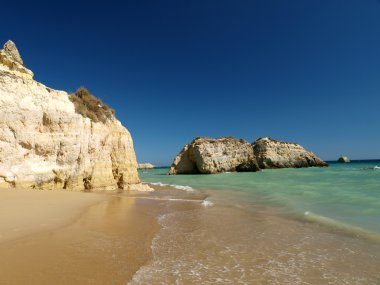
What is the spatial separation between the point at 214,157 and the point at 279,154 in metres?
18.6

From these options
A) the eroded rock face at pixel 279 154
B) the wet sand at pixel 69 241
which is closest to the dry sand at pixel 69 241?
the wet sand at pixel 69 241

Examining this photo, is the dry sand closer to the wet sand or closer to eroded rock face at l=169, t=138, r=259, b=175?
the wet sand

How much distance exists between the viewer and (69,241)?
563 centimetres

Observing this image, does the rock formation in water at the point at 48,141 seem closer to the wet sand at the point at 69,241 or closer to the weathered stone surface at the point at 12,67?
the weathered stone surface at the point at 12,67

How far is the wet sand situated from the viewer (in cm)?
407

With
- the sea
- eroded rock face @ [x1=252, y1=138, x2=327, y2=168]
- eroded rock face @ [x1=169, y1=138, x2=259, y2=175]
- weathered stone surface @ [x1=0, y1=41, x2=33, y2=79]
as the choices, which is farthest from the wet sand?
eroded rock face @ [x1=252, y1=138, x2=327, y2=168]

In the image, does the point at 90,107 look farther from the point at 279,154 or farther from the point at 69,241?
the point at 279,154

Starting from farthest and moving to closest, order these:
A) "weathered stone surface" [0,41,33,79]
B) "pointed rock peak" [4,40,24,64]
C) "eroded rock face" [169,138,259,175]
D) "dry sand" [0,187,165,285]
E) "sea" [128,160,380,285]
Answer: "eroded rock face" [169,138,259,175], "pointed rock peak" [4,40,24,64], "weathered stone surface" [0,41,33,79], "sea" [128,160,380,285], "dry sand" [0,187,165,285]

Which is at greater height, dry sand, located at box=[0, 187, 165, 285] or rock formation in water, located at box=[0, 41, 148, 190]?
rock formation in water, located at box=[0, 41, 148, 190]

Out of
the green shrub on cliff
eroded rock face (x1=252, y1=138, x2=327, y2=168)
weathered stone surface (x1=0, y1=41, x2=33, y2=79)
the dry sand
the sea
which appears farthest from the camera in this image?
eroded rock face (x1=252, y1=138, x2=327, y2=168)

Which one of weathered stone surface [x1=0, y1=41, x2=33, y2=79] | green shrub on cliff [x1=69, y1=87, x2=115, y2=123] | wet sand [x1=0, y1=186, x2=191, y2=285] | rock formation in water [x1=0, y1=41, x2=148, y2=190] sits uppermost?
weathered stone surface [x1=0, y1=41, x2=33, y2=79]

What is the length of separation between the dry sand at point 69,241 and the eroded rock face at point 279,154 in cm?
5400

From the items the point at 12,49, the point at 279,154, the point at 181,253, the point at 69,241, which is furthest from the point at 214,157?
the point at 69,241

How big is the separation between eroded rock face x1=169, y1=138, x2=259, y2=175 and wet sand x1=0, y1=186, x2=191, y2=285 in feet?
133
